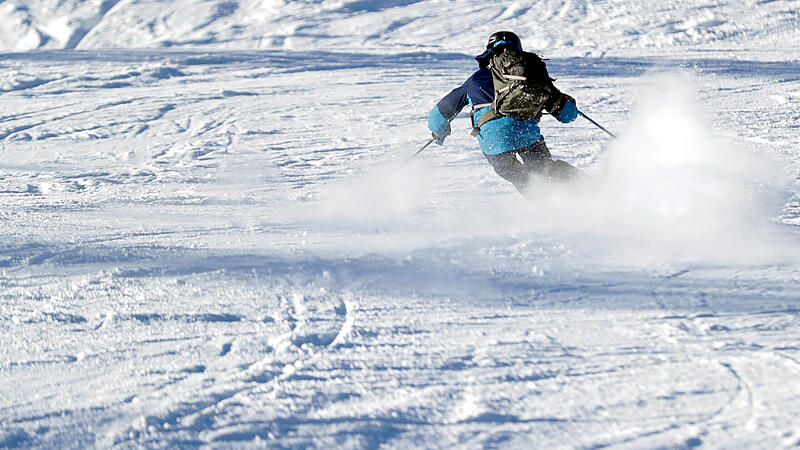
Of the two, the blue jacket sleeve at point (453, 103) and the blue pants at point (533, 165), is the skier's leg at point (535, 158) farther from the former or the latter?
the blue jacket sleeve at point (453, 103)

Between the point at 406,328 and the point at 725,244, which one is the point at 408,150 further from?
the point at 406,328

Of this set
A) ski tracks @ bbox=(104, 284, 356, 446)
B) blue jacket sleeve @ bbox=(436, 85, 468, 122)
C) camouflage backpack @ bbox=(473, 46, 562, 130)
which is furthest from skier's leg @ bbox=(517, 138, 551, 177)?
ski tracks @ bbox=(104, 284, 356, 446)

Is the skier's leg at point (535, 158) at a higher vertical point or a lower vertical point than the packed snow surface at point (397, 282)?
higher

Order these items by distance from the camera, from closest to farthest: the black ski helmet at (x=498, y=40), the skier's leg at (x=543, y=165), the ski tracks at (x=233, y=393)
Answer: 1. the ski tracks at (x=233, y=393)
2. the black ski helmet at (x=498, y=40)
3. the skier's leg at (x=543, y=165)

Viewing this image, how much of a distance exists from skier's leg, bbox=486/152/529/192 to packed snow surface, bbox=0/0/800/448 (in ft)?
0.69

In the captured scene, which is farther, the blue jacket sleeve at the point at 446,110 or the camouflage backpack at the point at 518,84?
the blue jacket sleeve at the point at 446,110

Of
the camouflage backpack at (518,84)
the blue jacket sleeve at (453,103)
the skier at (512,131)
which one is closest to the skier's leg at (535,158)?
the skier at (512,131)

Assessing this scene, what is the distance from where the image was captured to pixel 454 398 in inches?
91.9

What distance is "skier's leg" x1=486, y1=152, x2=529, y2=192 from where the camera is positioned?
14.8 ft

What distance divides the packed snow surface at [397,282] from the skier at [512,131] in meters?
0.21

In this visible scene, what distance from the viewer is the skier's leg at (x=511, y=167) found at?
4504 millimetres

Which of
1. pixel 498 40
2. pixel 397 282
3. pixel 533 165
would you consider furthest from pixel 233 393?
pixel 498 40

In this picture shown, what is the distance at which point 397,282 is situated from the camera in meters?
3.44

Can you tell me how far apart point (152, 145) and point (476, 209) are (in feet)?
16.0
